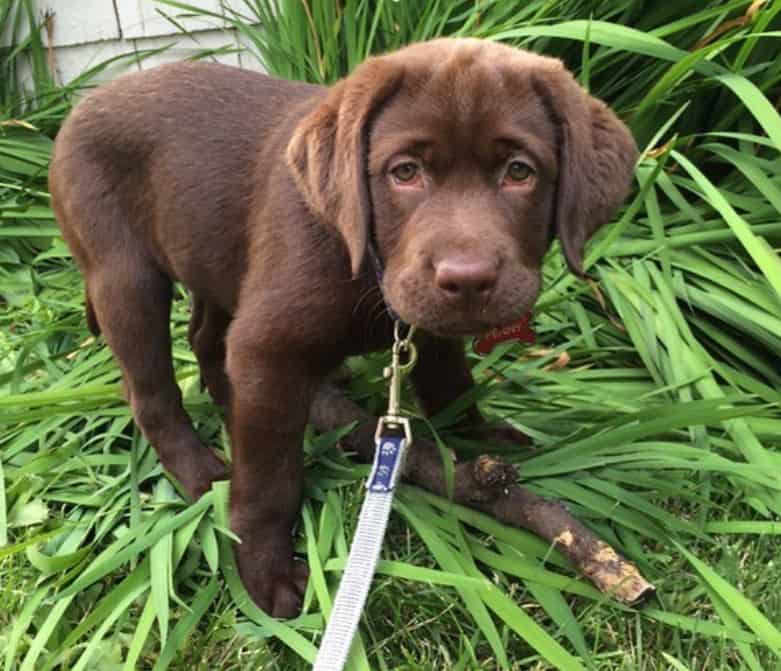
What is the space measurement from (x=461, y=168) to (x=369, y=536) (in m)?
0.74

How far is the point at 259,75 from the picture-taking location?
2.57 meters

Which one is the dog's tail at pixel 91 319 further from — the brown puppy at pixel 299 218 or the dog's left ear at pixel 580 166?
the dog's left ear at pixel 580 166

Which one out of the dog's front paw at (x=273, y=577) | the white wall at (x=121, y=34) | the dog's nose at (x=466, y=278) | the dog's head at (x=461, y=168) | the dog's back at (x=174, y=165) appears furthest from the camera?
the white wall at (x=121, y=34)

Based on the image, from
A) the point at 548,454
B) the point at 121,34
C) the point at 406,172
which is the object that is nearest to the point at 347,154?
the point at 406,172

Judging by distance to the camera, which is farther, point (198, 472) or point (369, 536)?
point (198, 472)

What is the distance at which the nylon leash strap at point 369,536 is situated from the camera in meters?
1.79

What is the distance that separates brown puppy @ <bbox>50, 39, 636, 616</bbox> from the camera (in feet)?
6.16

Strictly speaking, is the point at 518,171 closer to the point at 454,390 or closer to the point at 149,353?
the point at 454,390

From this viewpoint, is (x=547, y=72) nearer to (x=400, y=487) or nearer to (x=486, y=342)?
(x=486, y=342)

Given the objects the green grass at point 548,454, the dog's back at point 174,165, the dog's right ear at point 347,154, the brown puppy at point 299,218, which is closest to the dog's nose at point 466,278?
the brown puppy at point 299,218

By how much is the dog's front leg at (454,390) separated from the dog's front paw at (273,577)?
61 centimetres

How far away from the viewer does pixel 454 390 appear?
8.63 ft

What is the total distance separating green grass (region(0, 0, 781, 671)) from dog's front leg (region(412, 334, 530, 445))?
7 cm

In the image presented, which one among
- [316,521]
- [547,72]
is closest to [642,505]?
[316,521]
